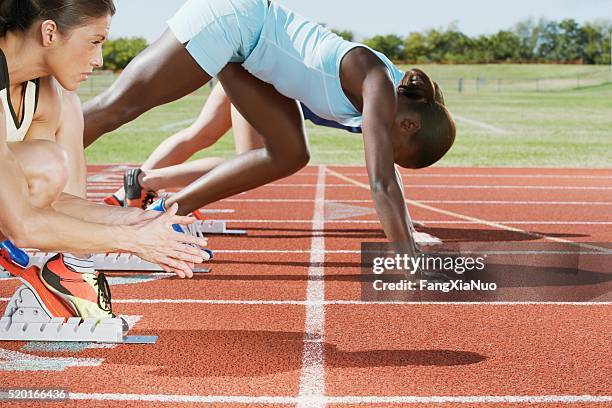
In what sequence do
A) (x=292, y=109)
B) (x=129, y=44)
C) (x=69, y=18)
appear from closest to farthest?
1. (x=69, y=18)
2. (x=292, y=109)
3. (x=129, y=44)

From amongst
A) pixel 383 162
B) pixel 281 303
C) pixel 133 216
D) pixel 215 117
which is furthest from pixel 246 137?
pixel 133 216

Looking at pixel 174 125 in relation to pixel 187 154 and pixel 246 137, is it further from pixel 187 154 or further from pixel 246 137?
pixel 246 137

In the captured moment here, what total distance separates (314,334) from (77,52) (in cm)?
137

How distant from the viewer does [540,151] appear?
16.1m

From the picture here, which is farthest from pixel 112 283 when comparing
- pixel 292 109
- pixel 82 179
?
pixel 292 109

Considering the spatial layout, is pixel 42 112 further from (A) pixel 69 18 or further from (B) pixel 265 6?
(B) pixel 265 6

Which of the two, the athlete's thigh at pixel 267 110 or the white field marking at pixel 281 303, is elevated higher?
the athlete's thigh at pixel 267 110

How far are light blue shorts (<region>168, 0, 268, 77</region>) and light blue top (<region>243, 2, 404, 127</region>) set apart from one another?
0.20ft

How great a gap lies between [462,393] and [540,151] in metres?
13.7

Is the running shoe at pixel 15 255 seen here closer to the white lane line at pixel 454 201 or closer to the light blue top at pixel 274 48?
the light blue top at pixel 274 48

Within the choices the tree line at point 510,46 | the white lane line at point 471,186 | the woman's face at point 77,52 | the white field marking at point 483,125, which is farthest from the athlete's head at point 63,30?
the tree line at point 510,46

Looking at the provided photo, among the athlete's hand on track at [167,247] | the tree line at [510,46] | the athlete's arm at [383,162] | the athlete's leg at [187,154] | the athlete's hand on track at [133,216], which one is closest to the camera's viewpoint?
the athlete's hand on track at [167,247]

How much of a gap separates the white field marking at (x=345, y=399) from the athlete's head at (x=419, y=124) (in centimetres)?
174

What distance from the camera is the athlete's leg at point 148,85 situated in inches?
172
